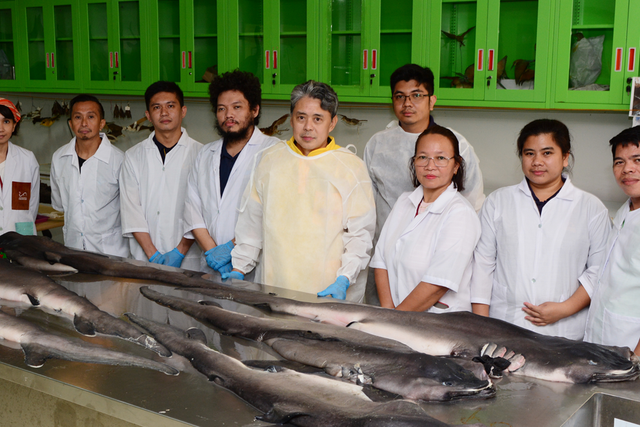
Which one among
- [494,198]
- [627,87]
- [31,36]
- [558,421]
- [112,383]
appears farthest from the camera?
[31,36]

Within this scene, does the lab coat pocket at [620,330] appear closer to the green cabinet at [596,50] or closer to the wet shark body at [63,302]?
the wet shark body at [63,302]

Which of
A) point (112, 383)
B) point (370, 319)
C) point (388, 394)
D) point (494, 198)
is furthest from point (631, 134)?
point (112, 383)

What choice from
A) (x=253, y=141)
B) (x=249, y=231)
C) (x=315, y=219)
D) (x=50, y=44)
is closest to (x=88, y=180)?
(x=253, y=141)

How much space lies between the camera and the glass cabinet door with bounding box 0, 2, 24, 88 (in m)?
4.56

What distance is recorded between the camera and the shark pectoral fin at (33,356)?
4.05 feet

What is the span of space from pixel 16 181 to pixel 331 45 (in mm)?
1864

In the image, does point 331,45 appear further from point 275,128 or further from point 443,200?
point 443,200

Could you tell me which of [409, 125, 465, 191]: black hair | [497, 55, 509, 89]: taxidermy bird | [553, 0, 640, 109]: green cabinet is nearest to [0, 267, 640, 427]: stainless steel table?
[409, 125, 465, 191]: black hair

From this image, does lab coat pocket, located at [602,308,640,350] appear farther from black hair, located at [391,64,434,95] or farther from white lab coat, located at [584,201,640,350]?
black hair, located at [391,64,434,95]

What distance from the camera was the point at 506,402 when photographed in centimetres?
106

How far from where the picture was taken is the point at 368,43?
3.28 metres

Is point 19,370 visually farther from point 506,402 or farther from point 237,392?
point 506,402

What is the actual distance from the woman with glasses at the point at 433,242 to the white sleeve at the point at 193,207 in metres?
0.86

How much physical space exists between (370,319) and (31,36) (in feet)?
13.9
